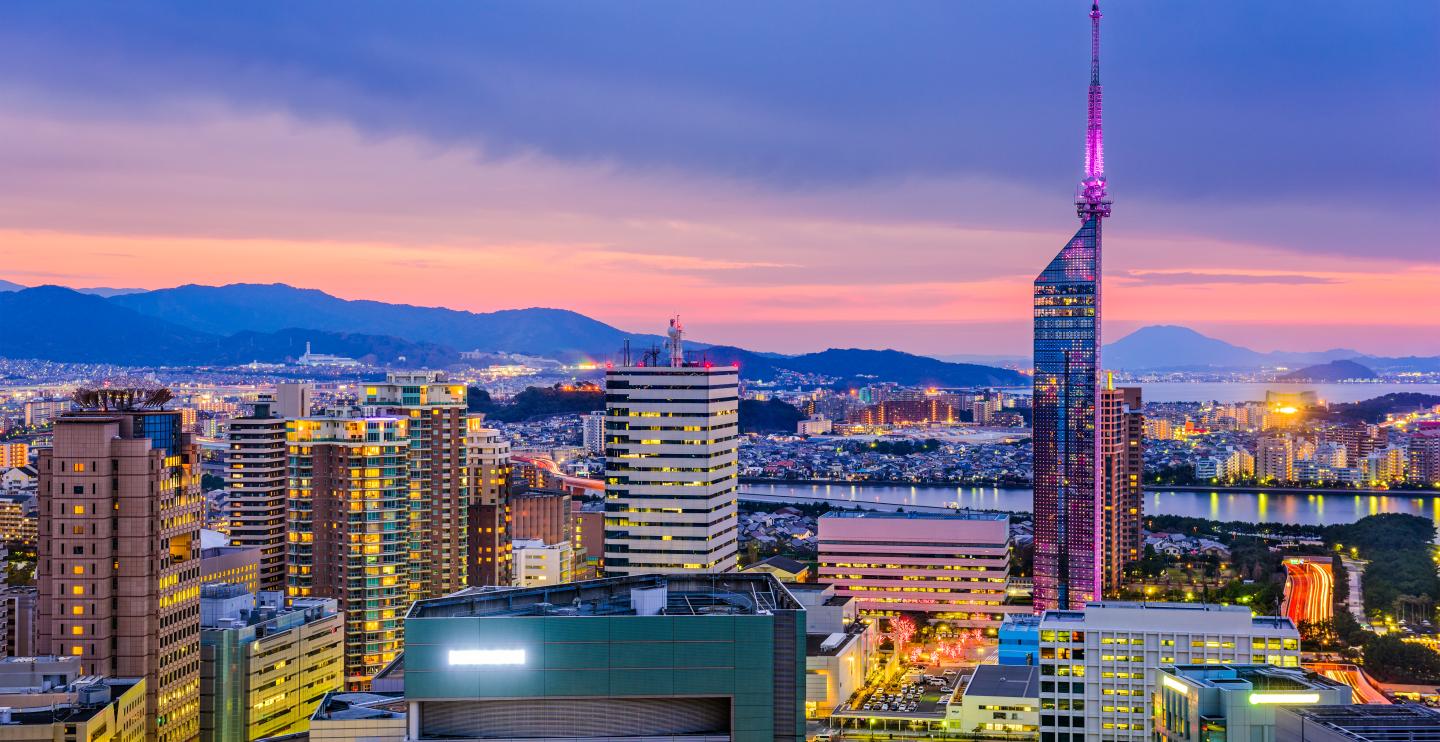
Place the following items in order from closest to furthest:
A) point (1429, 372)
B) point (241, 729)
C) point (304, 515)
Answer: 1. point (241, 729)
2. point (304, 515)
3. point (1429, 372)

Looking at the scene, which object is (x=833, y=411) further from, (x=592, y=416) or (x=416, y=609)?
(x=416, y=609)

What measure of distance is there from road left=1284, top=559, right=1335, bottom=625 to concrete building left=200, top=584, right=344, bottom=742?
18.4 m

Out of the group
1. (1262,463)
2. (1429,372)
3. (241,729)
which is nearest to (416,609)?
(241,729)

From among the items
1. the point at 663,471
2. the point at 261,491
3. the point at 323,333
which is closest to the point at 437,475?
the point at 261,491

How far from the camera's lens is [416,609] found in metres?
8.65

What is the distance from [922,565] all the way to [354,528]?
13466mm

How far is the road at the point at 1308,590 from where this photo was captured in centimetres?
3088

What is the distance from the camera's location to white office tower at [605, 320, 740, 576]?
26.1 metres

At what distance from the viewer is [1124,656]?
18.0m

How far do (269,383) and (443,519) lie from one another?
69.4m

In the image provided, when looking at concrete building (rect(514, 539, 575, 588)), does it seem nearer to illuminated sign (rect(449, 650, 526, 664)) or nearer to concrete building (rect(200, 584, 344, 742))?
concrete building (rect(200, 584, 344, 742))

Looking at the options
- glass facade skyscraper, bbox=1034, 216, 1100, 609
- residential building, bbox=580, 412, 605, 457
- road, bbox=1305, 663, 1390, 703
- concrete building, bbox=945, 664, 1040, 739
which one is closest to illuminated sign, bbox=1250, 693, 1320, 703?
concrete building, bbox=945, 664, 1040, 739

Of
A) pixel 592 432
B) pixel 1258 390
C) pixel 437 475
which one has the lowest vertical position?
pixel 592 432

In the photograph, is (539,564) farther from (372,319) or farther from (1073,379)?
(372,319)
